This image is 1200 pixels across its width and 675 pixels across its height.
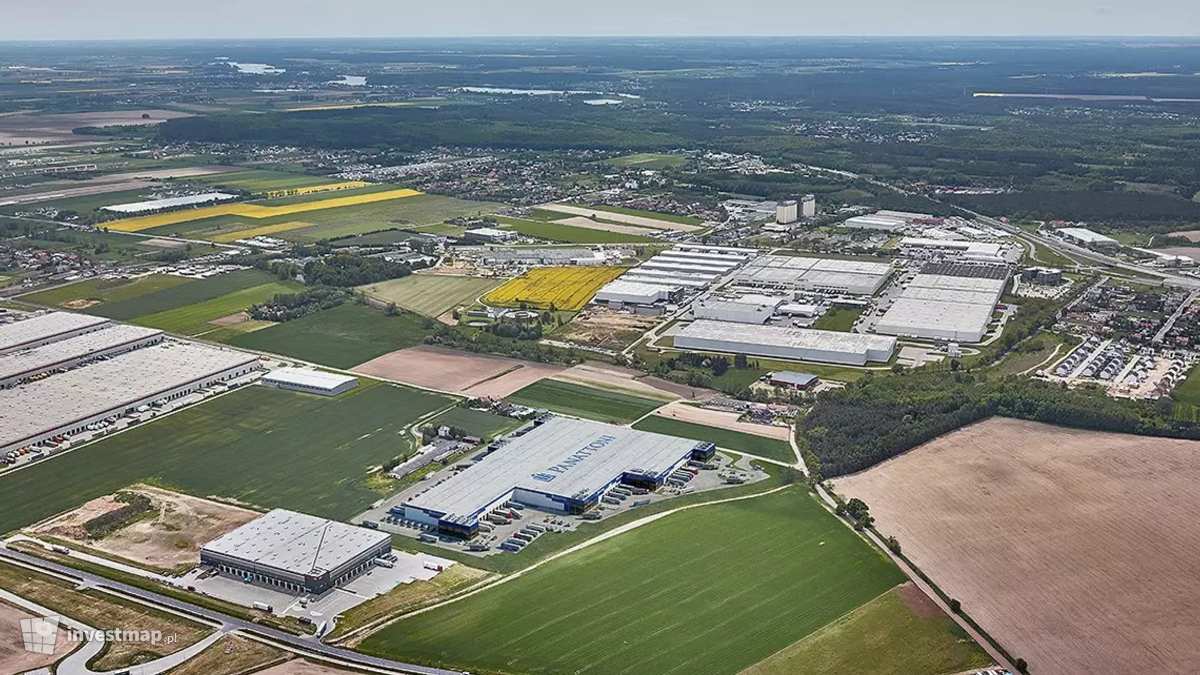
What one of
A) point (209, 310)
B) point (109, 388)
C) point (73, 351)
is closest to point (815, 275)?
point (209, 310)

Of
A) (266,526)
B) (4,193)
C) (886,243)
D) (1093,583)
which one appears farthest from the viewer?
(4,193)

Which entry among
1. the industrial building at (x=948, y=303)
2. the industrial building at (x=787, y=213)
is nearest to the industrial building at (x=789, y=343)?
the industrial building at (x=948, y=303)

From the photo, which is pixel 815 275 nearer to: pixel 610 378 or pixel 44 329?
pixel 610 378

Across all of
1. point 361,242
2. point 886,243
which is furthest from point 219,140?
point 886,243

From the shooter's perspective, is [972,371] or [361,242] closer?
[972,371]

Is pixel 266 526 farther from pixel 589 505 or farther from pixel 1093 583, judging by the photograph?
pixel 1093 583

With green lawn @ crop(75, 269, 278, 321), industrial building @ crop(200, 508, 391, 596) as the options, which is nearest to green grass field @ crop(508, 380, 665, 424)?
industrial building @ crop(200, 508, 391, 596)

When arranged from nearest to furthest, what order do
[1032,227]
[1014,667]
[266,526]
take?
[1014,667], [266,526], [1032,227]
